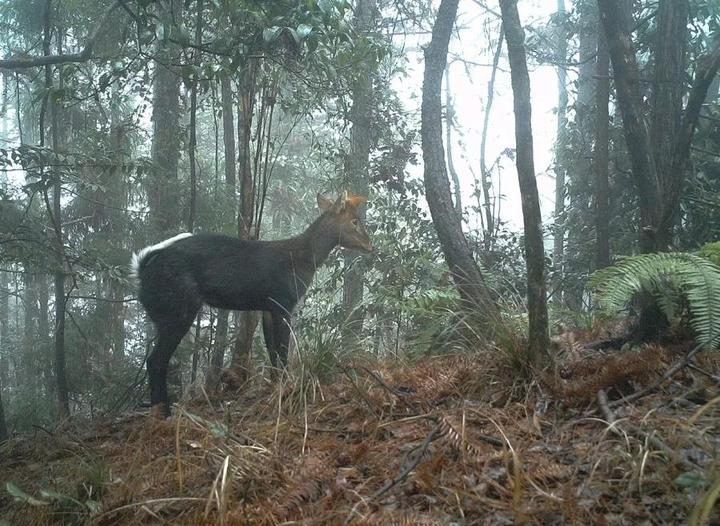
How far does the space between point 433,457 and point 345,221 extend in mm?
4717

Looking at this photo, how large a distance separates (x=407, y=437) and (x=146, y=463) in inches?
61.6

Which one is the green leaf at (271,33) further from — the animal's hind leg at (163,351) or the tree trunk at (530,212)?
the animal's hind leg at (163,351)

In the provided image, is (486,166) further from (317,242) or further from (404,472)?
(404,472)

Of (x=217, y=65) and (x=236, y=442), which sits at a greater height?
(x=217, y=65)

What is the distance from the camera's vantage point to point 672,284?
384 centimetres

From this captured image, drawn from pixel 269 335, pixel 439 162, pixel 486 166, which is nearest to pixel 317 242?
pixel 269 335

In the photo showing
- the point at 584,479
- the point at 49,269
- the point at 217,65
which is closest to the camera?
the point at 584,479

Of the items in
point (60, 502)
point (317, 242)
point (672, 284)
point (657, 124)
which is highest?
point (657, 124)

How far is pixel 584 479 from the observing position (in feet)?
8.59

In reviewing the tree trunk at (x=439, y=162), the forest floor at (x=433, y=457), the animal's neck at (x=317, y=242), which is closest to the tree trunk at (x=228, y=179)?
the animal's neck at (x=317, y=242)

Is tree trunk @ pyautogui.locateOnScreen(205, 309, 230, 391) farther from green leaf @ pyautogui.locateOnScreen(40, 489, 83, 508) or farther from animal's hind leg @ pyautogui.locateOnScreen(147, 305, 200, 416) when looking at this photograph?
green leaf @ pyautogui.locateOnScreen(40, 489, 83, 508)

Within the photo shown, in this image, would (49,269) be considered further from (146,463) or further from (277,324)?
(146,463)

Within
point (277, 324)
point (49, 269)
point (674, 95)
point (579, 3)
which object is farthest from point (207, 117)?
point (674, 95)

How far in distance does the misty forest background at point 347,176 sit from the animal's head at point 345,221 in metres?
0.65
